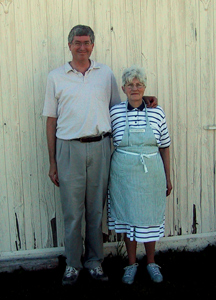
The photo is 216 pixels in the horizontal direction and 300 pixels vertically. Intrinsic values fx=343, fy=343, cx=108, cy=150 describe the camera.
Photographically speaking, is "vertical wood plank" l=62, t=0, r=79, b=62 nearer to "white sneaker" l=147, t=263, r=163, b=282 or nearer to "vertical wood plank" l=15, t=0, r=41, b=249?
"vertical wood plank" l=15, t=0, r=41, b=249

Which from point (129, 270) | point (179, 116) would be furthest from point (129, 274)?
point (179, 116)

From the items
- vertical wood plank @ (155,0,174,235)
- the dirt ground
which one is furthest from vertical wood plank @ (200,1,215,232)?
the dirt ground

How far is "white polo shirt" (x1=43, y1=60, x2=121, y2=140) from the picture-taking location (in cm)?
285

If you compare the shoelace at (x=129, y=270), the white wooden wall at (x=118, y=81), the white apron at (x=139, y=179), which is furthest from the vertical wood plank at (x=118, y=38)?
the shoelace at (x=129, y=270)

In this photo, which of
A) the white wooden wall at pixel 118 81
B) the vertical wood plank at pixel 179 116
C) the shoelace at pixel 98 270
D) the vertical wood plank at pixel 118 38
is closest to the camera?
the shoelace at pixel 98 270

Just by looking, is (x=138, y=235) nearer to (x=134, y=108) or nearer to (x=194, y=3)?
(x=134, y=108)

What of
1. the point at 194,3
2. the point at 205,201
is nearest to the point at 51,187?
the point at 205,201

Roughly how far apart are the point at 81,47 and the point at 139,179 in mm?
1197

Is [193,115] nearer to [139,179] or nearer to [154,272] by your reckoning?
[139,179]

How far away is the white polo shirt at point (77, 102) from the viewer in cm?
285

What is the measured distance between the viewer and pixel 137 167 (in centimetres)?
287

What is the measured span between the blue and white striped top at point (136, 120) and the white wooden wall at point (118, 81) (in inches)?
20.3

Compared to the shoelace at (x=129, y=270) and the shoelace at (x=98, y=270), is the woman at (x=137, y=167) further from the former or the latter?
the shoelace at (x=98, y=270)

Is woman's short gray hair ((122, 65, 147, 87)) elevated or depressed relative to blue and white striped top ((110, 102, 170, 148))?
elevated
